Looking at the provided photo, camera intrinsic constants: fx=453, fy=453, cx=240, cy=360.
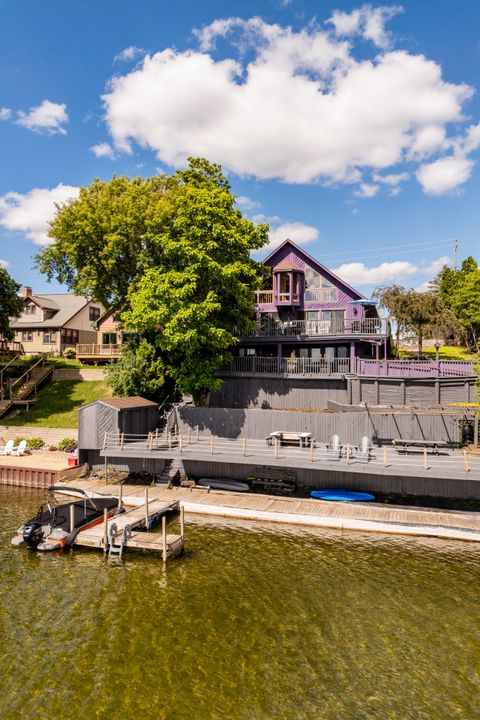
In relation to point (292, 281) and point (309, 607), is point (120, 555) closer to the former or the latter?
point (309, 607)

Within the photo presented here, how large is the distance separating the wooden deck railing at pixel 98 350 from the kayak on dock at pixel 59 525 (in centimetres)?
3010

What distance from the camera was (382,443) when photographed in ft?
96.1

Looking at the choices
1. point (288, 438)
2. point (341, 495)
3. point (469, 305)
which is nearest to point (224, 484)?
point (288, 438)

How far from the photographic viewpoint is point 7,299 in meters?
48.5

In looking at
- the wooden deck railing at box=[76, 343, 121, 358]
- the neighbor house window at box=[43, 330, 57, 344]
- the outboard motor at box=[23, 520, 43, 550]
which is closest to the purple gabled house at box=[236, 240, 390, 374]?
the wooden deck railing at box=[76, 343, 121, 358]

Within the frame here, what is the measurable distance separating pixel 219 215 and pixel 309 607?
89.5 ft

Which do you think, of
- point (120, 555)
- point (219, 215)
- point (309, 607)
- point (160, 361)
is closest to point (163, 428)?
point (160, 361)

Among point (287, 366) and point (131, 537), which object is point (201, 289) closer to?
point (287, 366)

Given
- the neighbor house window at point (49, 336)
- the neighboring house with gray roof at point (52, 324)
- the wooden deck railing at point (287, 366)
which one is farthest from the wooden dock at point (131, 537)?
the neighbor house window at point (49, 336)

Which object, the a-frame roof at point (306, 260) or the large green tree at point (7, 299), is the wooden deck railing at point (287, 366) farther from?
the large green tree at point (7, 299)

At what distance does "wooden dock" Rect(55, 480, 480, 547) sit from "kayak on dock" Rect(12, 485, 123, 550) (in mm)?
1457

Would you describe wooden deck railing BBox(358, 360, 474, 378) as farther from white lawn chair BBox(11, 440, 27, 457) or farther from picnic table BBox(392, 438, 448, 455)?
white lawn chair BBox(11, 440, 27, 457)

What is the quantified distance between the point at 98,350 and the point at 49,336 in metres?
11.9

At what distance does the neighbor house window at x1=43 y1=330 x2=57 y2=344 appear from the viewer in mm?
62406
